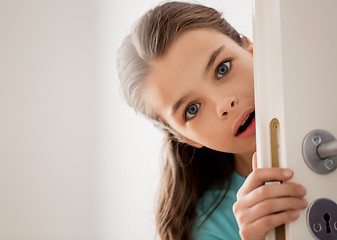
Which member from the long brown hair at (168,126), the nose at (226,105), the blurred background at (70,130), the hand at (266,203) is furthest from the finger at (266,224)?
the blurred background at (70,130)

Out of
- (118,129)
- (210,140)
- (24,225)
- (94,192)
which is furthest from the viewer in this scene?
(94,192)

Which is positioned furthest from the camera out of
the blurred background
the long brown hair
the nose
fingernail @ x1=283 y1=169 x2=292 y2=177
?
the blurred background

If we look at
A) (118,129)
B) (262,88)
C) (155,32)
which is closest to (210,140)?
(155,32)

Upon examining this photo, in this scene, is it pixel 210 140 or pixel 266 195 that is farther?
pixel 210 140

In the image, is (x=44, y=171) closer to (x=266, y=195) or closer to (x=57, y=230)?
(x=57, y=230)

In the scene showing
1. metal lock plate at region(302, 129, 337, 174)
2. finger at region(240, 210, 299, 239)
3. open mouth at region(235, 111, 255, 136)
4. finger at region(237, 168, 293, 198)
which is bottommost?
finger at region(240, 210, 299, 239)

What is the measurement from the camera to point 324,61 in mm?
353

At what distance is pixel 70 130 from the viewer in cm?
177

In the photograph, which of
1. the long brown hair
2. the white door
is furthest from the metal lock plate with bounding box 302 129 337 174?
the long brown hair

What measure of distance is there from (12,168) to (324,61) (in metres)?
1.51

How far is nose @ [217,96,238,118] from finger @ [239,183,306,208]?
0.22 m

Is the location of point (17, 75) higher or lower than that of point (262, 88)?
higher

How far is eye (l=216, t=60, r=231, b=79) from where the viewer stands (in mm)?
657

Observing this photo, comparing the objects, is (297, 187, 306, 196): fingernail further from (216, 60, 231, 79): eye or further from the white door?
(216, 60, 231, 79): eye
